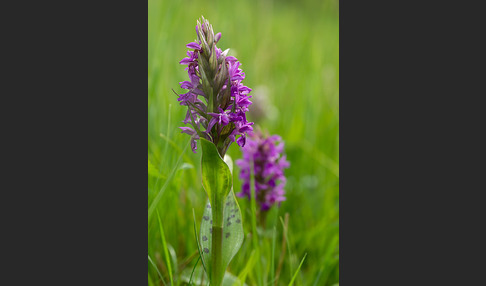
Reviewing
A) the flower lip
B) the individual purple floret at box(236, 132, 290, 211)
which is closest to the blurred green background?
the individual purple floret at box(236, 132, 290, 211)

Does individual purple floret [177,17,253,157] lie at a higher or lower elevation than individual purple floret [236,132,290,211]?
higher

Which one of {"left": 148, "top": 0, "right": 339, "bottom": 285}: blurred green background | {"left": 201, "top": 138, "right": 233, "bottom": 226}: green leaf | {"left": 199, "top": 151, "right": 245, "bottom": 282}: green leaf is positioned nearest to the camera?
{"left": 201, "top": 138, "right": 233, "bottom": 226}: green leaf

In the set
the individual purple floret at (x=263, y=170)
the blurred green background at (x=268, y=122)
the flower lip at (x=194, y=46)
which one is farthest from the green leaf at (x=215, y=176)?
the individual purple floret at (x=263, y=170)

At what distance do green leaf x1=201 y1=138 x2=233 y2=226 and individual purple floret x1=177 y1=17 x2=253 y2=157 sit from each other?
7cm

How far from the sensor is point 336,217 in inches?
99.4

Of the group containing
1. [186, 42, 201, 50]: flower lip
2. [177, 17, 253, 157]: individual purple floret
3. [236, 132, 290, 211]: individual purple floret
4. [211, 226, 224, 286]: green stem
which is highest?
[186, 42, 201, 50]: flower lip

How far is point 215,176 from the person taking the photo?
139 centimetres

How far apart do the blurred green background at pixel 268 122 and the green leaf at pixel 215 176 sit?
125 millimetres

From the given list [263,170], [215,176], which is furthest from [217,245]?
[263,170]

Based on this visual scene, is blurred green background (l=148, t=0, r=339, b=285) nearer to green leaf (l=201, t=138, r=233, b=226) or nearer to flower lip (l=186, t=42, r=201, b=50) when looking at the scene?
green leaf (l=201, t=138, r=233, b=226)

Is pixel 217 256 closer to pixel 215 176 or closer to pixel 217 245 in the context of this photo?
pixel 217 245

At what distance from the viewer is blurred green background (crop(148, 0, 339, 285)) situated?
6.28 ft

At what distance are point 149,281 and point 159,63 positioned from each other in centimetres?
120

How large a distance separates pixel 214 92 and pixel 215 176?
0.28m
